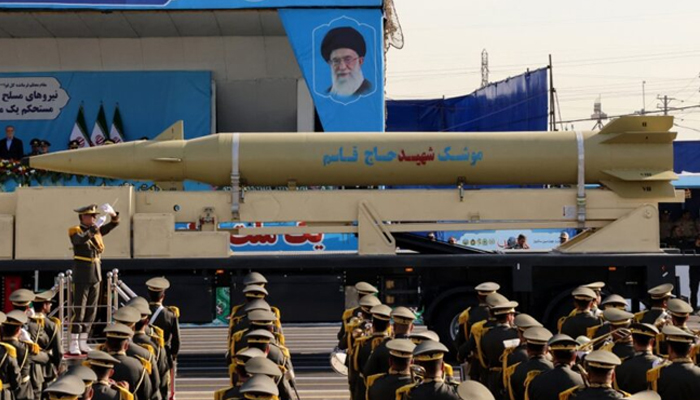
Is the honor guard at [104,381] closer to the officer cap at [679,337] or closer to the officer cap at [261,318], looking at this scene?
the officer cap at [261,318]

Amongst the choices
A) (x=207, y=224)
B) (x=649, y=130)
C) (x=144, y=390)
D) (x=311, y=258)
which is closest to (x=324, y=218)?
(x=311, y=258)

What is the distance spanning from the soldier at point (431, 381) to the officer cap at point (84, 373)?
2.03 metres

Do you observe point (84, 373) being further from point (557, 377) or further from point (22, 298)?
point (22, 298)

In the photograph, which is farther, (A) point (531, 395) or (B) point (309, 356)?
(B) point (309, 356)

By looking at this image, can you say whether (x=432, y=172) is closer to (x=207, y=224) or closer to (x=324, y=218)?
(x=324, y=218)

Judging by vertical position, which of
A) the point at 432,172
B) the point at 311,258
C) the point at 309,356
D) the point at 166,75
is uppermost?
the point at 166,75

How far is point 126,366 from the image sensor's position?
7.62 metres

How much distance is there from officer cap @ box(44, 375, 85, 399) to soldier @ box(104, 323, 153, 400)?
1572 mm

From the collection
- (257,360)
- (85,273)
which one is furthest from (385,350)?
(85,273)

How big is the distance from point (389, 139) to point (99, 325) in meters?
5.03

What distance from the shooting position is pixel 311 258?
1455 centimetres

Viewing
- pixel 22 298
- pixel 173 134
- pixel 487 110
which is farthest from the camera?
pixel 487 110

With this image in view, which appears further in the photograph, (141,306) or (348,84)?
(348,84)

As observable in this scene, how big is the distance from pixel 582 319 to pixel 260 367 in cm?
513
